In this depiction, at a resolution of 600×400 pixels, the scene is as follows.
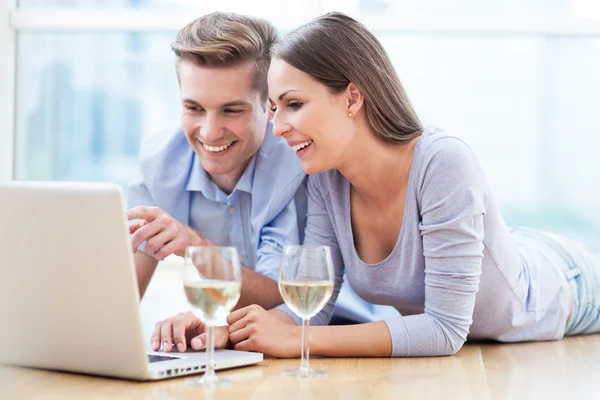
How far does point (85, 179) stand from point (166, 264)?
704 millimetres

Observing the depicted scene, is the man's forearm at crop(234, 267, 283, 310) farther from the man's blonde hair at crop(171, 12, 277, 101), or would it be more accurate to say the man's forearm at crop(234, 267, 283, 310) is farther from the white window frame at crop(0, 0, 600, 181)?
the white window frame at crop(0, 0, 600, 181)

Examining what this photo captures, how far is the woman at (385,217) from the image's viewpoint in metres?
1.88

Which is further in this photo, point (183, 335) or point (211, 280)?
point (183, 335)

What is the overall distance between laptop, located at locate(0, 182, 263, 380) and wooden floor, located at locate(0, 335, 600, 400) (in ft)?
0.13

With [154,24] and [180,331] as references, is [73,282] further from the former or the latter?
[154,24]

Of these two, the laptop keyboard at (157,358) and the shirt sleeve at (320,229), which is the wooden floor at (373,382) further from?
the shirt sleeve at (320,229)

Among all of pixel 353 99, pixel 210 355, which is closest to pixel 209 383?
pixel 210 355

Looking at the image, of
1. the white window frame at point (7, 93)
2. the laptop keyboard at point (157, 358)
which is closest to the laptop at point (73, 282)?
the laptop keyboard at point (157, 358)

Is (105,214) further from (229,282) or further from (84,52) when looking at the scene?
(84,52)

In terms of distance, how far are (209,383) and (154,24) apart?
3763mm

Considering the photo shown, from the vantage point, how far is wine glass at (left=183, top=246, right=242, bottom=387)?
1.36 metres

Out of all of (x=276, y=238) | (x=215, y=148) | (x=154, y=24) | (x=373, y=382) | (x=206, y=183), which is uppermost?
(x=154, y=24)

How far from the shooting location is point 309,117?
6.57 feet

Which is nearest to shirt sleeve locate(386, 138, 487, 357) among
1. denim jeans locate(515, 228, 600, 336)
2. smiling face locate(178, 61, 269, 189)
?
smiling face locate(178, 61, 269, 189)
